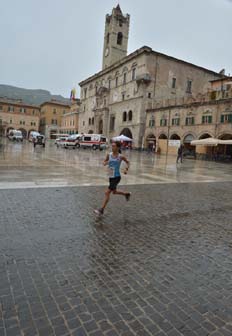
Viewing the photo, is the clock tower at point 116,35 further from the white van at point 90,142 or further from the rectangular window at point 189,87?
the white van at point 90,142

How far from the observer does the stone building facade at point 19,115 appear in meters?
82.0

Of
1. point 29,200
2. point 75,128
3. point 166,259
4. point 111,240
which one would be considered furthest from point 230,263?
point 75,128

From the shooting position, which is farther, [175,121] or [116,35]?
[116,35]

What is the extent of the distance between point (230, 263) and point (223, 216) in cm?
281

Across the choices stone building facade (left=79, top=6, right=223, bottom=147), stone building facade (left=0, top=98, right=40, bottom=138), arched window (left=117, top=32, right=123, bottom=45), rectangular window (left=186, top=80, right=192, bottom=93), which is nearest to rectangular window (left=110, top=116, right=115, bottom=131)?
stone building facade (left=79, top=6, right=223, bottom=147)

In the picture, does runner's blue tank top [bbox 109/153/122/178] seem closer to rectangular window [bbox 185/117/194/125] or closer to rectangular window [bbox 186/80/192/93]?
rectangular window [bbox 185/117/194/125]

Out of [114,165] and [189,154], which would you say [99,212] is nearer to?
[114,165]

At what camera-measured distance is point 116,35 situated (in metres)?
58.9

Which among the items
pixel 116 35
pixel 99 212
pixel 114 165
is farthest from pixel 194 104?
pixel 116 35

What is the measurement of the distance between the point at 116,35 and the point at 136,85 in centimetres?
2119

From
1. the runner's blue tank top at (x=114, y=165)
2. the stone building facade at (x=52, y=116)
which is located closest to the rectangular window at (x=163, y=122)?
the runner's blue tank top at (x=114, y=165)

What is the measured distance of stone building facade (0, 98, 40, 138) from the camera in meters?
82.0

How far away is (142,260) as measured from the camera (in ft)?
12.6

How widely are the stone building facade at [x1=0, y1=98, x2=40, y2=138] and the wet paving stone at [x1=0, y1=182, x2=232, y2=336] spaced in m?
84.0
